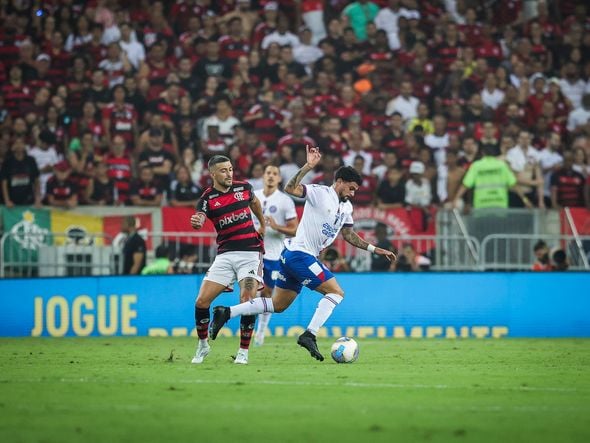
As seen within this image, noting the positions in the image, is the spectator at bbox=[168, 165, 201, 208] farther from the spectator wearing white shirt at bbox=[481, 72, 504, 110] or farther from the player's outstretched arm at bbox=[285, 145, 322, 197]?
the player's outstretched arm at bbox=[285, 145, 322, 197]

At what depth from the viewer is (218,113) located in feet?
83.2

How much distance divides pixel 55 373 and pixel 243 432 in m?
4.64

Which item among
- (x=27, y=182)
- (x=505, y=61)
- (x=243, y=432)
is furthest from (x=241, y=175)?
(x=243, y=432)

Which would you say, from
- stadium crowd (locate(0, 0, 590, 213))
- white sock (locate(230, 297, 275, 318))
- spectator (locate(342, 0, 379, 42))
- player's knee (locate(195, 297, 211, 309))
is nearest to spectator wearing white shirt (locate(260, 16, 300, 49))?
stadium crowd (locate(0, 0, 590, 213))

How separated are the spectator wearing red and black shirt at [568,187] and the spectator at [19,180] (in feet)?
33.6

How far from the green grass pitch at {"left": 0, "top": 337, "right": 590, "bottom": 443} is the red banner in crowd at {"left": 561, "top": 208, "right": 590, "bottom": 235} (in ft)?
24.2

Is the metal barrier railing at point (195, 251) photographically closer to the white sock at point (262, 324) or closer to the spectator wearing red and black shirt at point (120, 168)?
the spectator wearing red and black shirt at point (120, 168)

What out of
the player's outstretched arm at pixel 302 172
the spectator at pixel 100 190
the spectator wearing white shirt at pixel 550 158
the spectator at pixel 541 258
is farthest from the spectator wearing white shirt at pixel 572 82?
the player's outstretched arm at pixel 302 172

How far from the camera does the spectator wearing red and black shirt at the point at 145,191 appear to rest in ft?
75.7

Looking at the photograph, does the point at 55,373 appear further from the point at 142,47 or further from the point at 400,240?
the point at 142,47

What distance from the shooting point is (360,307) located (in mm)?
20656

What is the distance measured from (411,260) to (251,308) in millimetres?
8623

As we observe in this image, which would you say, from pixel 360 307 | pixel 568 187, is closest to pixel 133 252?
pixel 360 307

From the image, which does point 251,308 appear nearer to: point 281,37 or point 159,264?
point 159,264
